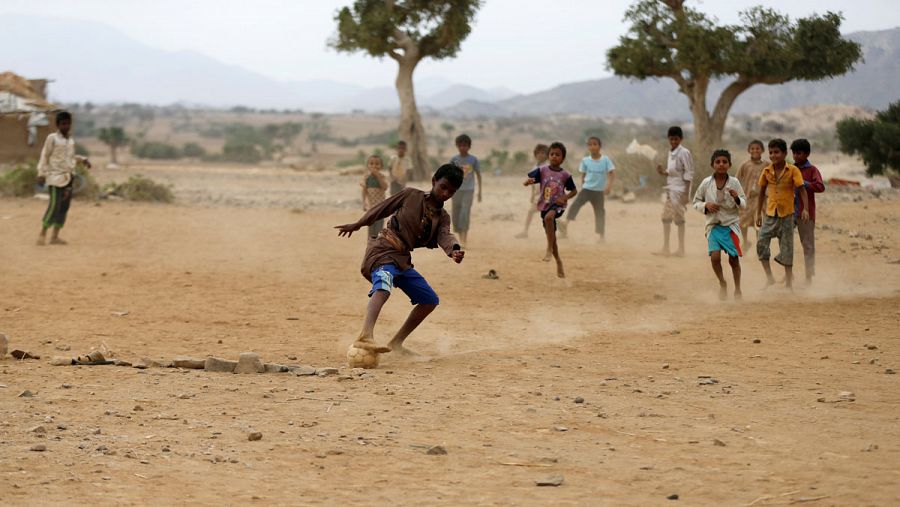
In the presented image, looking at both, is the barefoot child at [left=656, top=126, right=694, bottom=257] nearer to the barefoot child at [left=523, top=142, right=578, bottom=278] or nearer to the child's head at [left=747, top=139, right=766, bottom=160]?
the child's head at [left=747, top=139, right=766, bottom=160]

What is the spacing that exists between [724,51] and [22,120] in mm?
16190

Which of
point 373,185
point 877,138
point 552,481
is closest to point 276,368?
point 552,481

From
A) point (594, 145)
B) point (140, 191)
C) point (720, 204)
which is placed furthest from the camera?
point (140, 191)

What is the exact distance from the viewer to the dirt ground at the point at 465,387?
15.5 ft

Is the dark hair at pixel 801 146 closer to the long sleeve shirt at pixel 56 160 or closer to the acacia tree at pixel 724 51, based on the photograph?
the long sleeve shirt at pixel 56 160

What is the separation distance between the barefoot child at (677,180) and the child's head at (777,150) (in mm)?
2868

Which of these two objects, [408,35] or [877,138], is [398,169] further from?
[408,35]

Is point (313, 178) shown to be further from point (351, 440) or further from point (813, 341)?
point (351, 440)

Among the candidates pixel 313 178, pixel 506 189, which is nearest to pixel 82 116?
pixel 313 178

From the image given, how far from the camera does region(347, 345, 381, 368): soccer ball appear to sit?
7.31 meters

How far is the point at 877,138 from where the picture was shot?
725 inches

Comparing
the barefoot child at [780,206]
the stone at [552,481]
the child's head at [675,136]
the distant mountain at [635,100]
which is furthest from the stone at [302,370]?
the distant mountain at [635,100]

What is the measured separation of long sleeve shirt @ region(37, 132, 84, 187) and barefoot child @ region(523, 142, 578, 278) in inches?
262

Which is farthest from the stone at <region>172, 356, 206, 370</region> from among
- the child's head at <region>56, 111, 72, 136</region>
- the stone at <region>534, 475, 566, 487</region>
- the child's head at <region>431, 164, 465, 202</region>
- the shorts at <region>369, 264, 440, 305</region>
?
A: the child's head at <region>56, 111, 72, 136</region>
